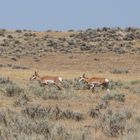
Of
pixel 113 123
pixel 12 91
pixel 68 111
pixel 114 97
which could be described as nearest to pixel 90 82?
pixel 114 97

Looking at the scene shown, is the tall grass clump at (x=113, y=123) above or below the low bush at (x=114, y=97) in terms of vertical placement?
above

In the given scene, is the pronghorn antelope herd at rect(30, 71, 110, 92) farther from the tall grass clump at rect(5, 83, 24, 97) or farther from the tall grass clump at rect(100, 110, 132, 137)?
the tall grass clump at rect(100, 110, 132, 137)

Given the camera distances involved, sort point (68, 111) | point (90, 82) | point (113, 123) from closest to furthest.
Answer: point (113, 123) → point (68, 111) → point (90, 82)

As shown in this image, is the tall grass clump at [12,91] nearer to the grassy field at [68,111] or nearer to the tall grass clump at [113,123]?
the grassy field at [68,111]

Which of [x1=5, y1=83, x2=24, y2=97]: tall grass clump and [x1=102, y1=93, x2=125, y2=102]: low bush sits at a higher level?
[x1=5, y1=83, x2=24, y2=97]: tall grass clump

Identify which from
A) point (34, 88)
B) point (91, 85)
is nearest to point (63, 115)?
point (34, 88)

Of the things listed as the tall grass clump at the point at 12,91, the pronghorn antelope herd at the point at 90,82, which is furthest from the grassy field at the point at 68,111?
the pronghorn antelope herd at the point at 90,82

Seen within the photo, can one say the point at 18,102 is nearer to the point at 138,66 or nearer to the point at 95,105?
the point at 95,105

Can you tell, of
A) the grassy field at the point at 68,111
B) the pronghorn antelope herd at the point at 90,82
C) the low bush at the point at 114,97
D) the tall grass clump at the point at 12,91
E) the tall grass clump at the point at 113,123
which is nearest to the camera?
the grassy field at the point at 68,111

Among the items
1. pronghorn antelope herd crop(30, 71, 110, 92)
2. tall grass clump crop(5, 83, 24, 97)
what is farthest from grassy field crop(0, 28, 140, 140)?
pronghorn antelope herd crop(30, 71, 110, 92)

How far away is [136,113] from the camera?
15961mm

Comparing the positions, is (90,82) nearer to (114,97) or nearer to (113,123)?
(114,97)

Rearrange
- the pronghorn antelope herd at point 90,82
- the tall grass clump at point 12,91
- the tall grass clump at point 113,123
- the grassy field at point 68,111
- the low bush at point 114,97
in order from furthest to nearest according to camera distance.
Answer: the pronghorn antelope herd at point 90,82, the tall grass clump at point 12,91, the low bush at point 114,97, the tall grass clump at point 113,123, the grassy field at point 68,111

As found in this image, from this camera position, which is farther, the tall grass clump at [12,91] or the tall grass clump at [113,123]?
the tall grass clump at [12,91]
